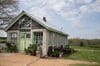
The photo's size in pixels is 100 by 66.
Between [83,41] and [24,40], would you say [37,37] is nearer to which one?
[24,40]

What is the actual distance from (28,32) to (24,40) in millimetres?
1078

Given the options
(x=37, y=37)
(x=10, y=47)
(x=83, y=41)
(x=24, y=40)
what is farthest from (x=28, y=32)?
(x=83, y=41)

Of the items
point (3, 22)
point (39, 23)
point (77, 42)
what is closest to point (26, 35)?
point (39, 23)

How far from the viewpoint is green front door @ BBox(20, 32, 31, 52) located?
2508cm

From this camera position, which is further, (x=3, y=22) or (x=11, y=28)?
(x=3, y=22)

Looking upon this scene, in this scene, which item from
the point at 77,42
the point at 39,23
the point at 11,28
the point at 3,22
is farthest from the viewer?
the point at 77,42

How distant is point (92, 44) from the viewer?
58438mm

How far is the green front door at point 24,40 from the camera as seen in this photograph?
25078 millimetres

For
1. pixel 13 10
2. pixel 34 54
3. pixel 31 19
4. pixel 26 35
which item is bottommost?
pixel 34 54

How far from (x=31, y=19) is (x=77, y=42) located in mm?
34498

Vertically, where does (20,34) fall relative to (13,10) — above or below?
below

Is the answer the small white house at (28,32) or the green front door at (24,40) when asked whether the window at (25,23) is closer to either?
the small white house at (28,32)

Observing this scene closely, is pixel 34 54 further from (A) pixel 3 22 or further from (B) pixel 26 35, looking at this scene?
(A) pixel 3 22

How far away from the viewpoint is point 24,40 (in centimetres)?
2527
